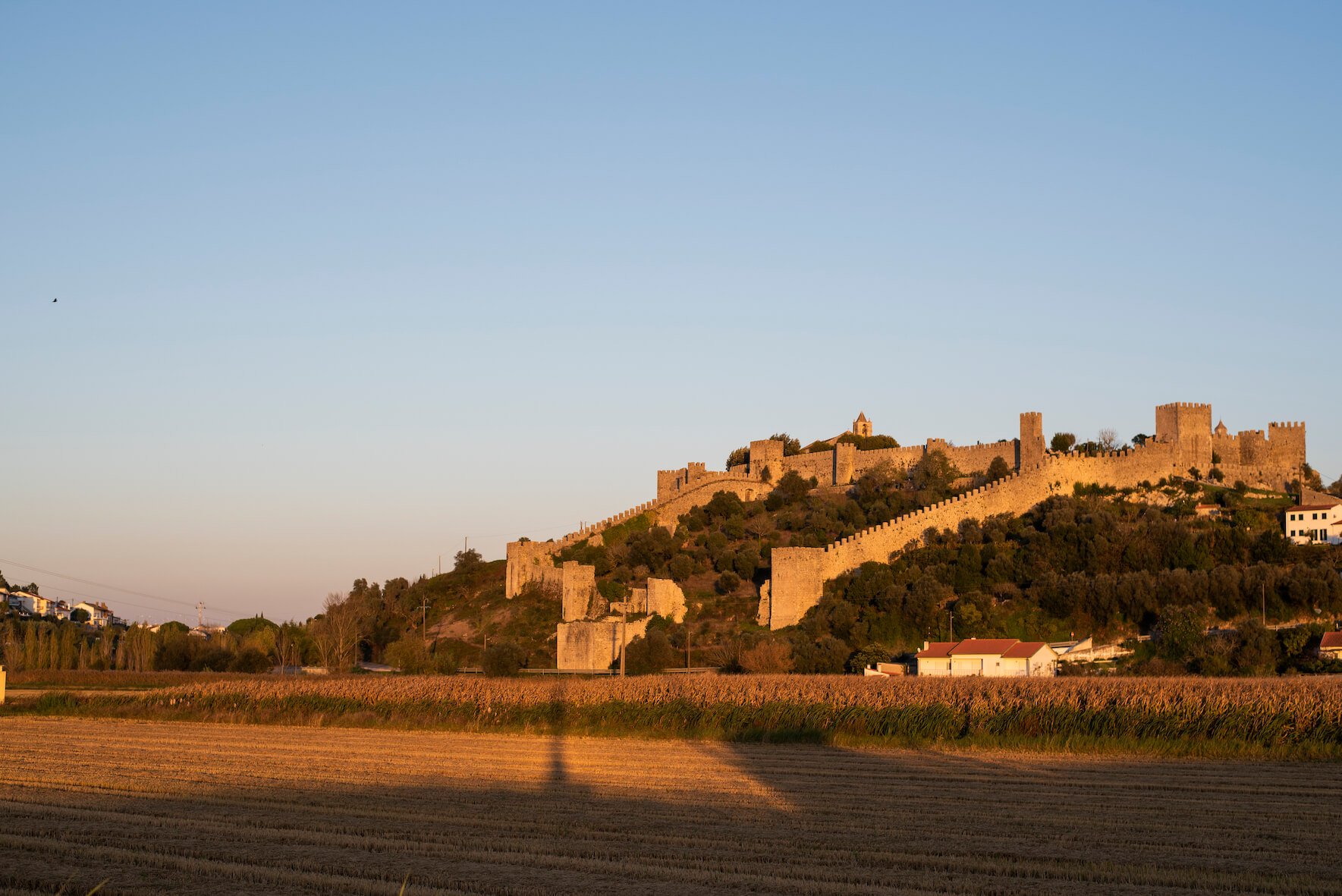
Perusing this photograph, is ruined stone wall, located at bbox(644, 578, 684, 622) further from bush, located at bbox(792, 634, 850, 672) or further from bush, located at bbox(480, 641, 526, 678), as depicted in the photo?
bush, located at bbox(792, 634, 850, 672)

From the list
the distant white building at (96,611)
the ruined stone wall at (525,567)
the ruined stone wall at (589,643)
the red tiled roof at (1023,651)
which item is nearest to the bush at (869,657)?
the red tiled roof at (1023,651)

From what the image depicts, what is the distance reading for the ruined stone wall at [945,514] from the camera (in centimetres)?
4912

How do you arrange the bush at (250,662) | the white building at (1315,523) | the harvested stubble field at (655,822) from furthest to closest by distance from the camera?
the white building at (1315,523)
the bush at (250,662)
the harvested stubble field at (655,822)

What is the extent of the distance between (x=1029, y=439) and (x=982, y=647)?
23.5 meters

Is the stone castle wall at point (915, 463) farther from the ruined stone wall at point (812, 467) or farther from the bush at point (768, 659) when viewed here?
the bush at point (768, 659)

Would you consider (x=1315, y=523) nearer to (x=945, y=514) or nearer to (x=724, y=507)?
(x=945, y=514)

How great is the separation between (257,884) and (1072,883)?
5.43 m

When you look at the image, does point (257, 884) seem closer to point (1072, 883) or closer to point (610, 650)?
point (1072, 883)

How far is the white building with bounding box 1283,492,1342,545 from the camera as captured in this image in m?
50.6

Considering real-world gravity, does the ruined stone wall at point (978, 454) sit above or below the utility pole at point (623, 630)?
above

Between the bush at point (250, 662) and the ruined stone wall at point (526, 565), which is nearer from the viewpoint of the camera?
the bush at point (250, 662)

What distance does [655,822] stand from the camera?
11.5 metres

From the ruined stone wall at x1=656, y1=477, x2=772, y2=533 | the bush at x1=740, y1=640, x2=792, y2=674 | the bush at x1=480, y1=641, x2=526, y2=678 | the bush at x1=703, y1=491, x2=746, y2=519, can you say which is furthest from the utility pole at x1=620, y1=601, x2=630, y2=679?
the ruined stone wall at x1=656, y1=477, x2=772, y2=533

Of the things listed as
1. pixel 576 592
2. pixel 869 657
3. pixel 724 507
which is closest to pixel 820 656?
pixel 869 657
